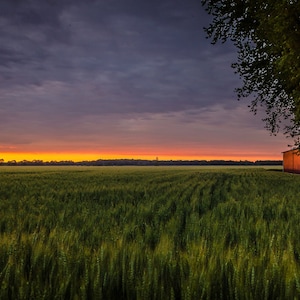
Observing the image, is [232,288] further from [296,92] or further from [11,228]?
[296,92]

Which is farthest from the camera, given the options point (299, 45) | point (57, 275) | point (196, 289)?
point (299, 45)

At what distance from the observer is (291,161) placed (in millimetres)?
57344

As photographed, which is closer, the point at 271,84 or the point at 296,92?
the point at 296,92

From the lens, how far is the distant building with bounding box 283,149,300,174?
5287cm

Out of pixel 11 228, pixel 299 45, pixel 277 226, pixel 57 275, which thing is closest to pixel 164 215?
pixel 277 226

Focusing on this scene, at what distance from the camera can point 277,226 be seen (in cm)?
614

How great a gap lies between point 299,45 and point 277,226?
1011 cm

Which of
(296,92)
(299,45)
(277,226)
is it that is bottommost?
(277,226)

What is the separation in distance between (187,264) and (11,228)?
3651 millimetres

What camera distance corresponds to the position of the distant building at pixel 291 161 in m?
52.9

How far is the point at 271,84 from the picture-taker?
71.2 feet

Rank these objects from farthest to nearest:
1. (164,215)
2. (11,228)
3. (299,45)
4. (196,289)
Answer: (299,45) < (164,215) < (11,228) < (196,289)

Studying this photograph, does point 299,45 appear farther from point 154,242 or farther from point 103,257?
point 103,257

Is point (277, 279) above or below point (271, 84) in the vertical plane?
below
